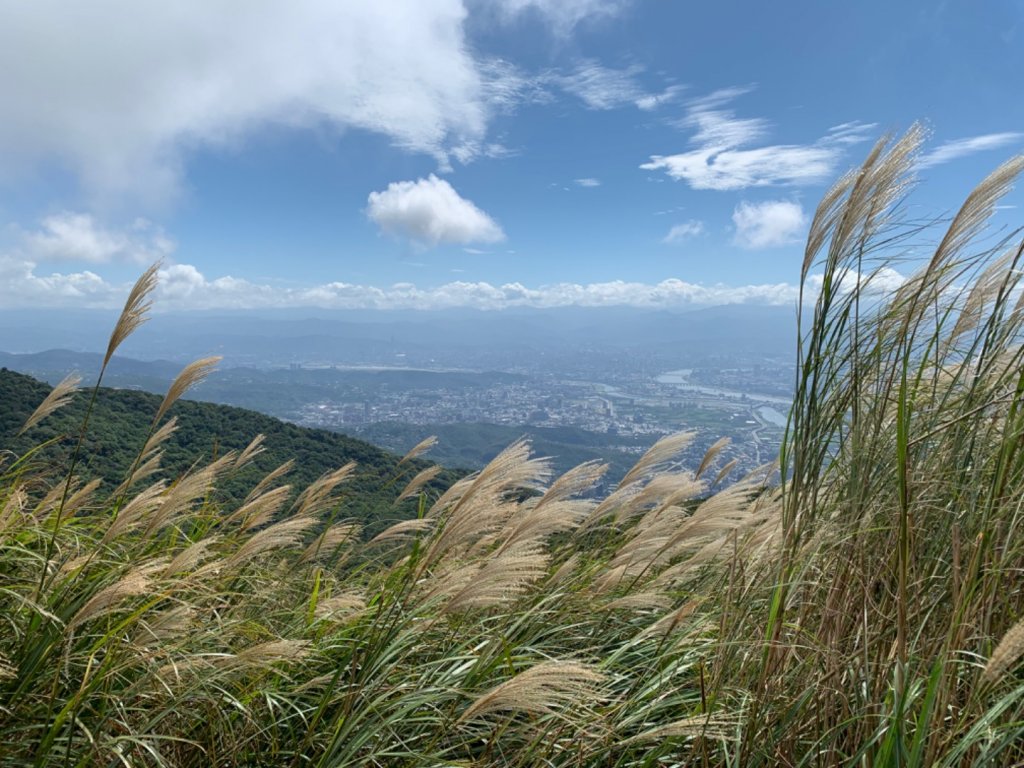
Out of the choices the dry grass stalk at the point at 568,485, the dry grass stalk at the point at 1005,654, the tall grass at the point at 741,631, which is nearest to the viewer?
the dry grass stalk at the point at 1005,654

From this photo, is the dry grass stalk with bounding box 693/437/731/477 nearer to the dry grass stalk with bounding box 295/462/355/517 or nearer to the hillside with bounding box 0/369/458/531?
the dry grass stalk with bounding box 295/462/355/517

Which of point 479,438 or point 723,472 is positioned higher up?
point 723,472

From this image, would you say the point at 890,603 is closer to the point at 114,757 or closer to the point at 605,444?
the point at 114,757

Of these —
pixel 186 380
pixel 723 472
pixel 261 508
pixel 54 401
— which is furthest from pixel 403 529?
pixel 723 472

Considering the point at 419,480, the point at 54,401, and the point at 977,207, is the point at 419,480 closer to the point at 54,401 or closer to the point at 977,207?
the point at 54,401

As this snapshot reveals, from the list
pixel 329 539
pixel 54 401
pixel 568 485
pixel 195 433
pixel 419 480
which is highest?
pixel 54 401

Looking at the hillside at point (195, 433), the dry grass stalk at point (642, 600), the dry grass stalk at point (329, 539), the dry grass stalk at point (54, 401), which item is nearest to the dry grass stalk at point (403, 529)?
the dry grass stalk at point (329, 539)

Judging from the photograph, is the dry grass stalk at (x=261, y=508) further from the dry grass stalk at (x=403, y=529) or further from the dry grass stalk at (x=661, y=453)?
the dry grass stalk at (x=661, y=453)

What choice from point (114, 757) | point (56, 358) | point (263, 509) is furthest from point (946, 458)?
point (56, 358)
